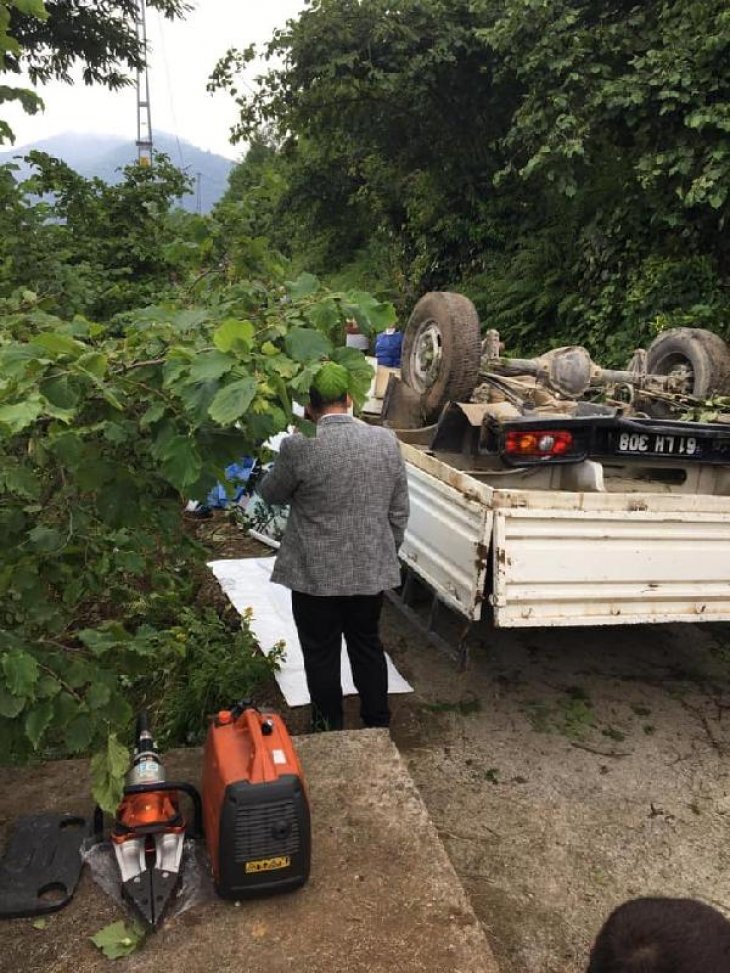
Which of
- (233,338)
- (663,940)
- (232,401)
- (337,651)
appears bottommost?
(337,651)

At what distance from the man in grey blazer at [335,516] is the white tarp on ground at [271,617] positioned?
2.15 feet

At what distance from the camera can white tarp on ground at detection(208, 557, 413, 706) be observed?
13.3 feet

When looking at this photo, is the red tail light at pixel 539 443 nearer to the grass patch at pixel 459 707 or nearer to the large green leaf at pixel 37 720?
the grass patch at pixel 459 707

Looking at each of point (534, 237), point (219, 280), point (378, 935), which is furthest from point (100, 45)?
point (378, 935)

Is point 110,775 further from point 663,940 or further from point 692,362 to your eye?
point 692,362

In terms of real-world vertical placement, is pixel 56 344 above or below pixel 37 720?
above

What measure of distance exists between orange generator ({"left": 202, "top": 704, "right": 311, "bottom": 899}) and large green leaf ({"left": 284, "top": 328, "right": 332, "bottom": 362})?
3.81ft

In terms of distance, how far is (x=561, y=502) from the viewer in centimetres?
352

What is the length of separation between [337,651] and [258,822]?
134 centimetres

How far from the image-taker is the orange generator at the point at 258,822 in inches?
85.0

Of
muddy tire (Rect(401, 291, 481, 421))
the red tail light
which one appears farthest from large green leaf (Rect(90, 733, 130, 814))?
muddy tire (Rect(401, 291, 481, 421))

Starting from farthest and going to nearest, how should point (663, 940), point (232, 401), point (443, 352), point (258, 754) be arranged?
point (443, 352) → point (258, 754) → point (232, 401) → point (663, 940)

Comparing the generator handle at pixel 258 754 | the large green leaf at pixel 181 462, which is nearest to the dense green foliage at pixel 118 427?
the large green leaf at pixel 181 462

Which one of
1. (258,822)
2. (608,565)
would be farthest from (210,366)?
(608,565)
